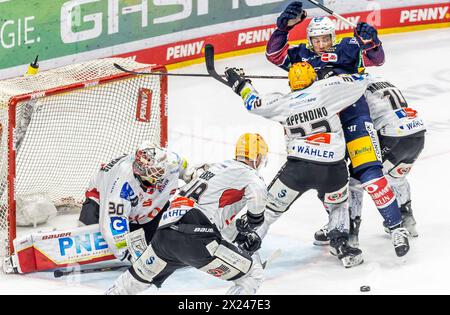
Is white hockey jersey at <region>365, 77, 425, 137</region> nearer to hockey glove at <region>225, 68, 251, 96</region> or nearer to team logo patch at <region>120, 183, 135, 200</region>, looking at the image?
hockey glove at <region>225, 68, 251, 96</region>

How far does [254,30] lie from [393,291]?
576 centimetres

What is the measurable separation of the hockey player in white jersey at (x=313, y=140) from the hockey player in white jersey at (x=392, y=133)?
334 mm

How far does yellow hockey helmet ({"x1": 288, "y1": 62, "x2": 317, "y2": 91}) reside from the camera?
8008 millimetres

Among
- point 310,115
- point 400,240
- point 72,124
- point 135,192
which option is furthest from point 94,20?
point 400,240

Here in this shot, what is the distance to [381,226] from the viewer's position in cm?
898

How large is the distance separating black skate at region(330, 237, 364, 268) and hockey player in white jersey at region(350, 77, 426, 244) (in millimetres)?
370

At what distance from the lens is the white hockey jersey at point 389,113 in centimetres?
841

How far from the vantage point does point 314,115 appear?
26.1 feet

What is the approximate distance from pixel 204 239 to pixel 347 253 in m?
1.50

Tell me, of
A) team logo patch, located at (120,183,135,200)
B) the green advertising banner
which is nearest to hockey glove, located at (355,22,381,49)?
team logo patch, located at (120,183,135,200)

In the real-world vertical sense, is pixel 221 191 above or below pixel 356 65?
below

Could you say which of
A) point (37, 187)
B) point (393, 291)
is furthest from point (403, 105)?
point (37, 187)

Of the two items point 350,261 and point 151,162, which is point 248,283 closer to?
point 151,162

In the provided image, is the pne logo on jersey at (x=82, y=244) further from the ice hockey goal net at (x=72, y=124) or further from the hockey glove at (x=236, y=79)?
the hockey glove at (x=236, y=79)
